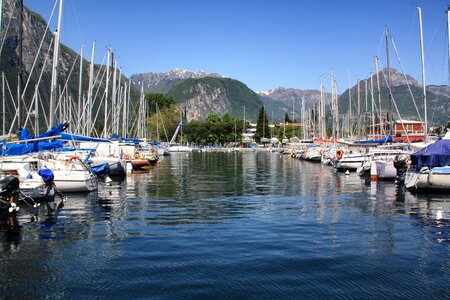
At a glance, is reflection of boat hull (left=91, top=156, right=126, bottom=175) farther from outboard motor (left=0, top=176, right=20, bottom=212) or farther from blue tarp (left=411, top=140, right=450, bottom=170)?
blue tarp (left=411, top=140, right=450, bottom=170)

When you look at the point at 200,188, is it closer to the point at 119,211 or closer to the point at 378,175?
the point at 119,211

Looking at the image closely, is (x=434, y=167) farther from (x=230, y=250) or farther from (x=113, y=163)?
(x=113, y=163)

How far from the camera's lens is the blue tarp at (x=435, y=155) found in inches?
1251

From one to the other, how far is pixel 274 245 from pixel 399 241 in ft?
15.9

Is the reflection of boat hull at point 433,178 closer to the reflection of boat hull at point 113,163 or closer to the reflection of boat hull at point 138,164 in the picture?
the reflection of boat hull at point 113,163

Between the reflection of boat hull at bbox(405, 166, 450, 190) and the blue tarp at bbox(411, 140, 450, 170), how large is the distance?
13.8 inches

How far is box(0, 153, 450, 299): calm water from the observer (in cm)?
1229

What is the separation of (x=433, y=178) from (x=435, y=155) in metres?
1.59

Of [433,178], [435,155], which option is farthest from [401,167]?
[435,155]

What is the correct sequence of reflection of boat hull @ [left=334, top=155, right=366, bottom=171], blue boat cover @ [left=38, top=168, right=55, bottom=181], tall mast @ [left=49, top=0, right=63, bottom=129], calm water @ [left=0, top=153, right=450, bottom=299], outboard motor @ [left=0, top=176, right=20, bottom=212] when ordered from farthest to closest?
reflection of boat hull @ [left=334, top=155, right=366, bottom=171] < tall mast @ [left=49, top=0, right=63, bottom=129] < blue boat cover @ [left=38, top=168, right=55, bottom=181] < outboard motor @ [left=0, top=176, right=20, bottom=212] < calm water @ [left=0, top=153, right=450, bottom=299]

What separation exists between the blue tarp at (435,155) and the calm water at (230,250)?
11.9 ft

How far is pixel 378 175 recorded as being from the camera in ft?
146

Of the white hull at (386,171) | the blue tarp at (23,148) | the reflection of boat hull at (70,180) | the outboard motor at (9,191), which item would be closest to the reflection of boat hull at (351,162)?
the white hull at (386,171)

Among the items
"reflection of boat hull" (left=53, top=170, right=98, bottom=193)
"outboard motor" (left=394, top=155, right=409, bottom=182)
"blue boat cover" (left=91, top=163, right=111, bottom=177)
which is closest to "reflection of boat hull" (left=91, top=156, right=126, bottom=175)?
"blue boat cover" (left=91, top=163, right=111, bottom=177)
